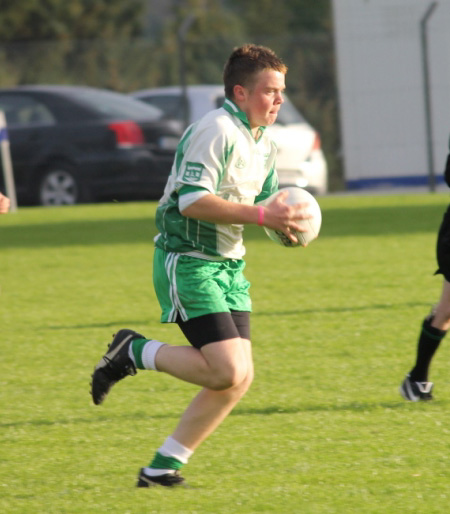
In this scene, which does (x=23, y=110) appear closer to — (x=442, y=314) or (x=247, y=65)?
(x=442, y=314)

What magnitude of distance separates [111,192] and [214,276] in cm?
1254

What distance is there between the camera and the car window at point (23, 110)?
1698 centimetres

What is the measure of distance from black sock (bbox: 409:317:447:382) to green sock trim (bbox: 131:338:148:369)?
1.61 metres

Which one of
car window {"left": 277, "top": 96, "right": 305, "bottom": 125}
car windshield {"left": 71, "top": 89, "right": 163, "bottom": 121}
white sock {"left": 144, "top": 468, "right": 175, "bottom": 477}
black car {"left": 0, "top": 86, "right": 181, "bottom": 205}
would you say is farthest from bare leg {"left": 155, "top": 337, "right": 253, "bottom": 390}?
car window {"left": 277, "top": 96, "right": 305, "bottom": 125}

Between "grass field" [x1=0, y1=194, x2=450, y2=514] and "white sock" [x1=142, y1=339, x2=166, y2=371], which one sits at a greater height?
"white sock" [x1=142, y1=339, x2=166, y2=371]

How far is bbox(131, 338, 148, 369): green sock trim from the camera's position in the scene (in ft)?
15.5

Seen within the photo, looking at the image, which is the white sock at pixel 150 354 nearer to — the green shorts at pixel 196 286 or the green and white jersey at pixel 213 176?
the green shorts at pixel 196 286

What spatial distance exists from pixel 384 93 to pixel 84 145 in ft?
19.2

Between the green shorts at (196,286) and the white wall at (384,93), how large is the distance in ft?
50.8

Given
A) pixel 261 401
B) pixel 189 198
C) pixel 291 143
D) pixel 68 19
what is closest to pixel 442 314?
pixel 261 401

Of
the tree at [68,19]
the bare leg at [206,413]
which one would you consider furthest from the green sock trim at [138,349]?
the tree at [68,19]

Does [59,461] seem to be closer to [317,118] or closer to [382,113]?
[382,113]

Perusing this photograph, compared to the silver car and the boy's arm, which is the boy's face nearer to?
the boy's arm

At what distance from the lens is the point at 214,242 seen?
450cm
